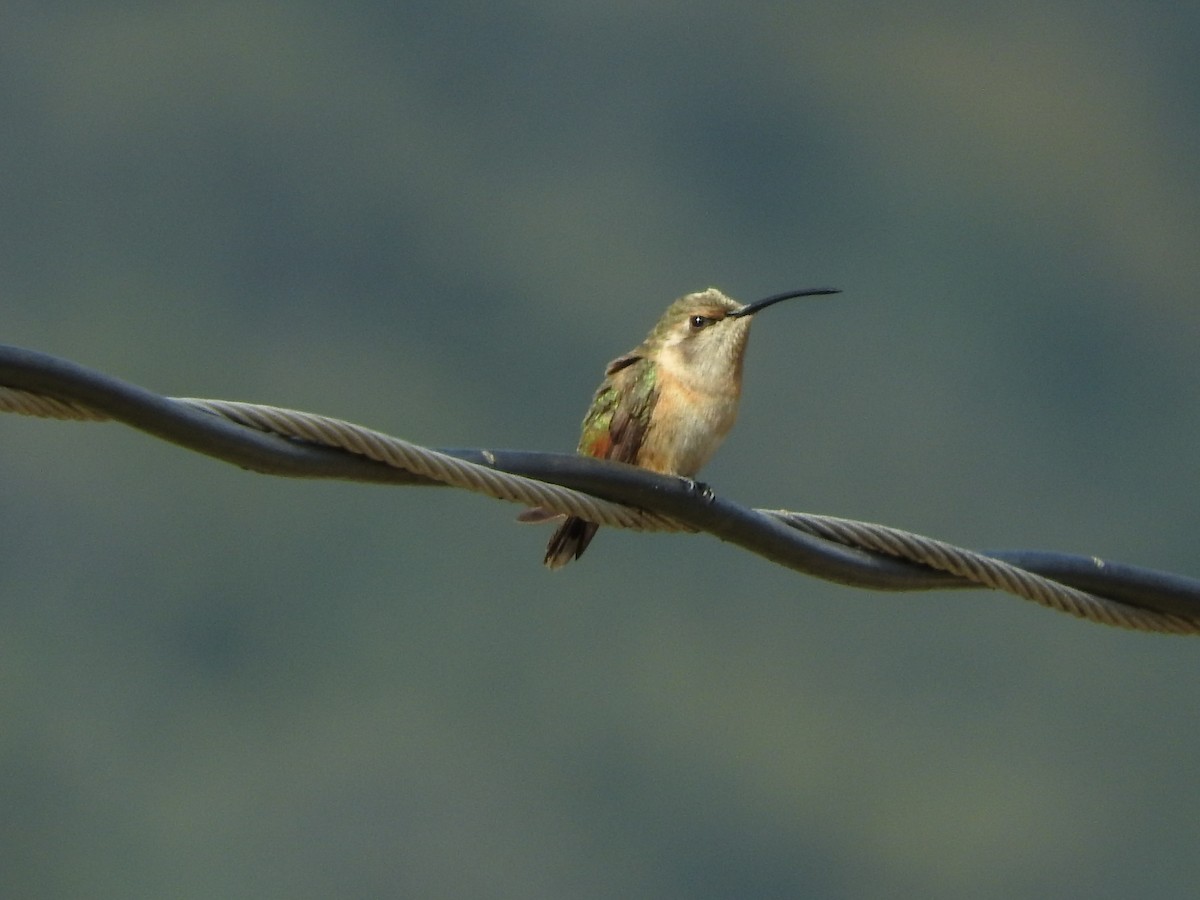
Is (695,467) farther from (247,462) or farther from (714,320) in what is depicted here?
(247,462)

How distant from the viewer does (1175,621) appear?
19.1 feet

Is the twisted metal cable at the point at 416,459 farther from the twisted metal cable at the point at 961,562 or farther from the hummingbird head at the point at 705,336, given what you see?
the hummingbird head at the point at 705,336

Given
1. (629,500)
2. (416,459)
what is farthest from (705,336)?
(416,459)

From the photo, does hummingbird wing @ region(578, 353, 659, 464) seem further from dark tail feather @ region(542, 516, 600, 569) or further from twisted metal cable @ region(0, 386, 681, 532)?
twisted metal cable @ region(0, 386, 681, 532)

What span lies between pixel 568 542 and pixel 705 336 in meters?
1.39

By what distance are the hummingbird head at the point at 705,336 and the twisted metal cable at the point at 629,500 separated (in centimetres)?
330

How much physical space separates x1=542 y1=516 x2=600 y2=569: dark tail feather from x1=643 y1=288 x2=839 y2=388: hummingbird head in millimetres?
1021

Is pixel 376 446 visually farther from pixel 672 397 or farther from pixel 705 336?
pixel 705 336

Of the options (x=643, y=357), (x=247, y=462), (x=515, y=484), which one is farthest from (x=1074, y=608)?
(x=643, y=357)

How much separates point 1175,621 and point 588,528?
3.83m

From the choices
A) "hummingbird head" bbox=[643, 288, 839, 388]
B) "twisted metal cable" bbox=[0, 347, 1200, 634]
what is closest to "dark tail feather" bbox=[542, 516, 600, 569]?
"hummingbird head" bbox=[643, 288, 839, 388]

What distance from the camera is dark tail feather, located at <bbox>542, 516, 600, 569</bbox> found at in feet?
29.6

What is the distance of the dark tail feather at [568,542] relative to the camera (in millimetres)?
9008

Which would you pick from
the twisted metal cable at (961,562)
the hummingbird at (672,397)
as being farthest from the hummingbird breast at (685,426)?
the twisted metal cable at (961,562)
